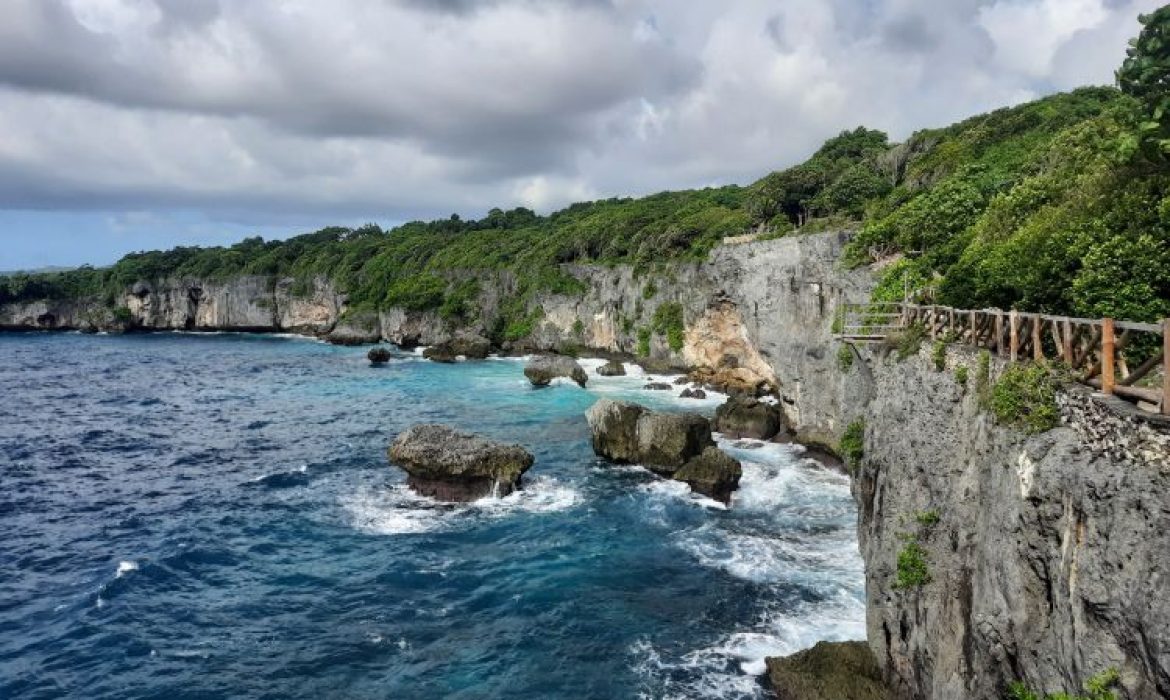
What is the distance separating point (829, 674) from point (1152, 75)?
15722 mm

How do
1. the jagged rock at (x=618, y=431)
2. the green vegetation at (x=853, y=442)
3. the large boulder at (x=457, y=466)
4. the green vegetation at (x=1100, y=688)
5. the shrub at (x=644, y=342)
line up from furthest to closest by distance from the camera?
the shrub at (x=644, y=342) < the jagged rock at (x=618, y=431) < the large boulder at (x=457, y=466) < the green vegetation at (x=853, y=442) < the green vegetation at (x=1100, y=688)

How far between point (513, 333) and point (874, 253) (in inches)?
2434

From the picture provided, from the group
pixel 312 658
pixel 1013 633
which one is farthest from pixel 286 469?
pixel 1013 633

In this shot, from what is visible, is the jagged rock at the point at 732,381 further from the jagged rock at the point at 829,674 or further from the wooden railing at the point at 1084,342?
the jagged rock at the point at 829,674

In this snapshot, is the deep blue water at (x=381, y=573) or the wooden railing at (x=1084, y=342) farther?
the deep blue water at (x=381, y=573)

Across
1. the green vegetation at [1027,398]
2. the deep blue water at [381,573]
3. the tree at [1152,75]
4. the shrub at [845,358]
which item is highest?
the tree at [1152,75]

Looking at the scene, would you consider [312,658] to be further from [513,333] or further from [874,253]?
[513,333]

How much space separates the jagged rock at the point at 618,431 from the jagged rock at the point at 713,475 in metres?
4.28

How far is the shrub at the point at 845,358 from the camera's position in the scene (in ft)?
117

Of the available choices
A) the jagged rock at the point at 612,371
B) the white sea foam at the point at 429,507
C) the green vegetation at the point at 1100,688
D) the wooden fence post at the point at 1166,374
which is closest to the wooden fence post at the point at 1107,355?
the wooden fence post at the point at 1166,374

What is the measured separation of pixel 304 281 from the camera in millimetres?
125500

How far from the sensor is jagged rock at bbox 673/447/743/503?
32.4 metres

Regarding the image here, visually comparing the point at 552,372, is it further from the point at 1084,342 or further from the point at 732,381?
the point at 1084,342

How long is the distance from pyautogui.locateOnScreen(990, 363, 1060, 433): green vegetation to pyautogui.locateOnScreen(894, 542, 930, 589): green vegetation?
4398mm
